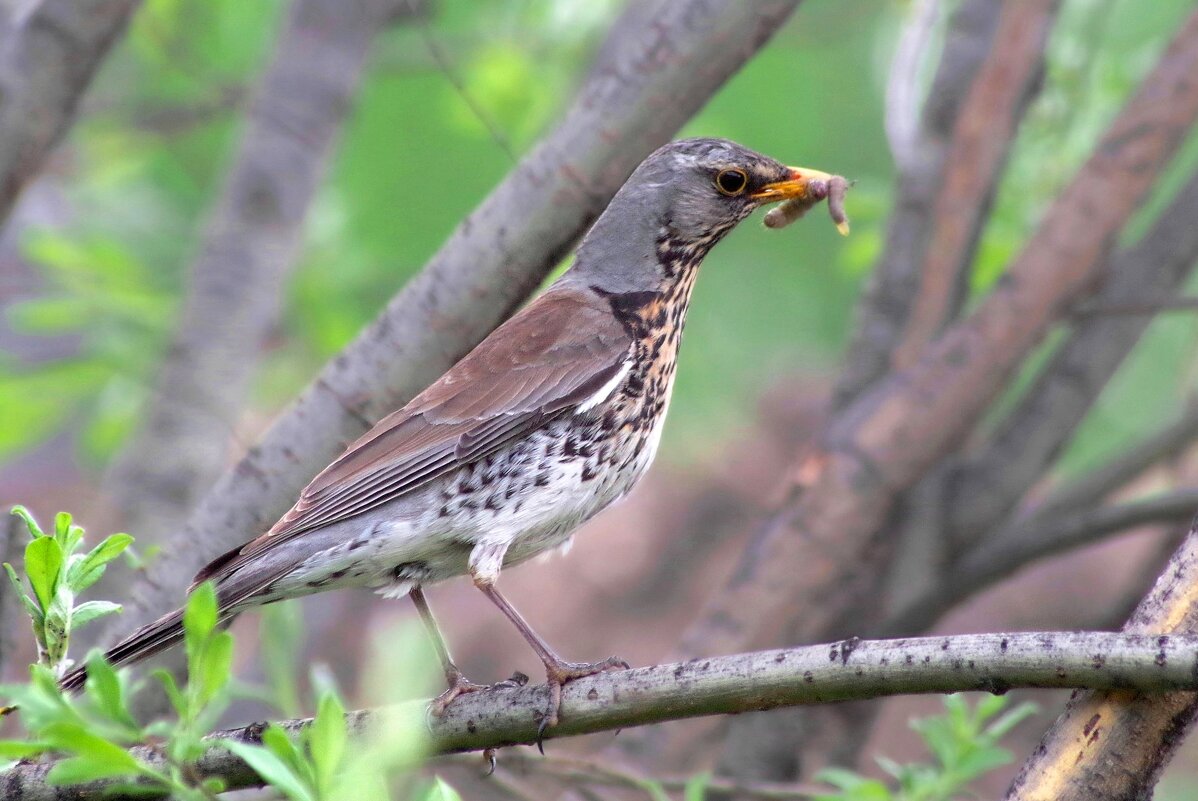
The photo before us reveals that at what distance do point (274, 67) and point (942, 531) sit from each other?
3.13 metres

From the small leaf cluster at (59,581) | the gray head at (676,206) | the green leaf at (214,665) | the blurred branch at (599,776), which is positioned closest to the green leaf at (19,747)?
the green leaf at (214,665)

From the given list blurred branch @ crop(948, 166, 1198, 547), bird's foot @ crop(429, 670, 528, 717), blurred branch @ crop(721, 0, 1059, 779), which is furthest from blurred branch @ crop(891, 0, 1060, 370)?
bird's foot @ crop(429, 670, 528, 717)

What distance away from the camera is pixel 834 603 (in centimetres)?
499

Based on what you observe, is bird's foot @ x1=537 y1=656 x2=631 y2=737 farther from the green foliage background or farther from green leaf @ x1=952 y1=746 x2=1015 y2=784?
the green foliage background

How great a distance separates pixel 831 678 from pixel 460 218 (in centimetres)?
414

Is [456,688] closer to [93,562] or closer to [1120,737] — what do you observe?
[93,562]

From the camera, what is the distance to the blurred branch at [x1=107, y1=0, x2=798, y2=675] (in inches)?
128

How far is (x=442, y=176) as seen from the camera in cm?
639

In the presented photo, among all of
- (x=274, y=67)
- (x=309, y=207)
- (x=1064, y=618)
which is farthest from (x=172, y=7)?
(x=1064, y=618)

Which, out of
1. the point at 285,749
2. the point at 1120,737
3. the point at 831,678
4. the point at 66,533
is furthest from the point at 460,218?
the point at 285,749

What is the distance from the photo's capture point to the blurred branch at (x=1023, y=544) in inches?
183

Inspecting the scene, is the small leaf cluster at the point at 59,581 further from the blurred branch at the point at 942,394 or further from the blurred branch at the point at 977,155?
the blurred branch at the point at 977,155

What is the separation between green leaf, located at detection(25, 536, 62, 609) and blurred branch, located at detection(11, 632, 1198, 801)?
338 millimetres

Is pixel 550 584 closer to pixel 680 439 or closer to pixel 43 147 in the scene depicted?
pixel 680 439
